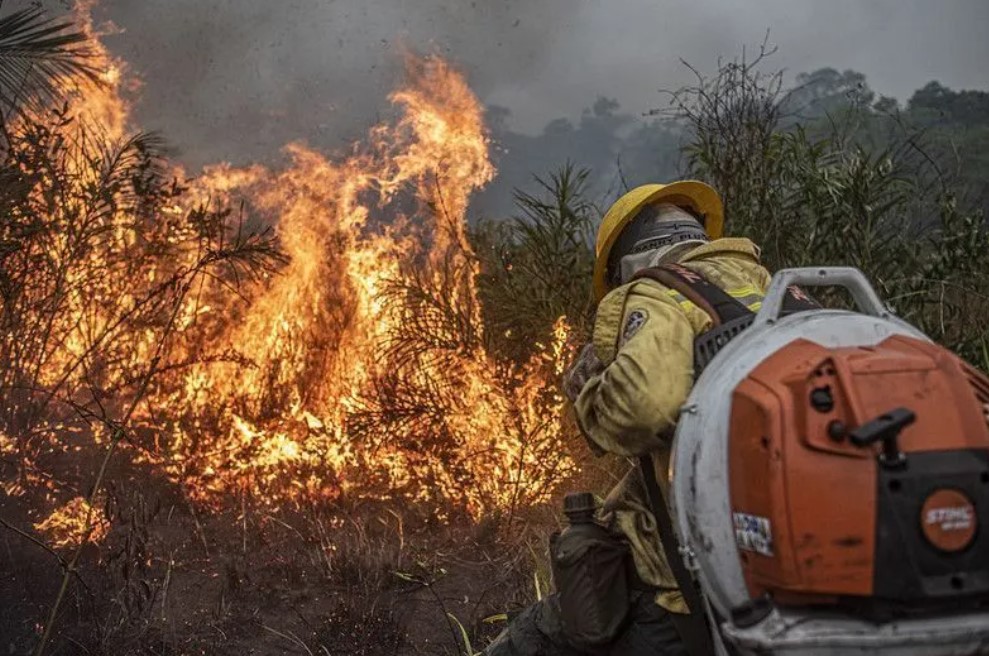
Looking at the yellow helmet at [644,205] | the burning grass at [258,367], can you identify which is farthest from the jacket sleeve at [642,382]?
the burning grass at [258,367]

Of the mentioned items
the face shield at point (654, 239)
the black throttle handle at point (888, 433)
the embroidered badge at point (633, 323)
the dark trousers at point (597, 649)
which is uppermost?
the face shield at point (654, 239)

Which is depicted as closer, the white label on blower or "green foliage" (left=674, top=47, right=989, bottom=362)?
the white label on blower

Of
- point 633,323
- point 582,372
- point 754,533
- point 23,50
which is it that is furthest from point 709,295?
point 23,50

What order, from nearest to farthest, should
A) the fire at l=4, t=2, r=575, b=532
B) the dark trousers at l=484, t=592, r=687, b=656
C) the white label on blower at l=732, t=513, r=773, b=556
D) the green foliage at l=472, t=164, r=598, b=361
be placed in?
1. the white label on blower at l=732, t=513, r=773, b=556
2. the dark trousers at l=484, t=592, r=687, b=656
3. the green foliage at l=472, t=164, r=598, b=361
4. the fire at l=4, t=2, r=575, b=532

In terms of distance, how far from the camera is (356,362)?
777 cm

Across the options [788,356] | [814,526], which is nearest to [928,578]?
[814,526]

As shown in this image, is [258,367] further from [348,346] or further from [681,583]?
[681,583]

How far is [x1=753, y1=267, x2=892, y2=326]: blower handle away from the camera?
194cm

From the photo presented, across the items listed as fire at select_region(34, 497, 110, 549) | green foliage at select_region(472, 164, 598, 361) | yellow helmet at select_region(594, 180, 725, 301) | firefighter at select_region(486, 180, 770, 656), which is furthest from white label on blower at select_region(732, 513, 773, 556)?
fire at select_region(34, 497, 110, 549)

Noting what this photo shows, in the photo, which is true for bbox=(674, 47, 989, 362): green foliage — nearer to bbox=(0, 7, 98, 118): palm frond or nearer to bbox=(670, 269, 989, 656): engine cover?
bbox=(670, 269, 989, 656): engine cover

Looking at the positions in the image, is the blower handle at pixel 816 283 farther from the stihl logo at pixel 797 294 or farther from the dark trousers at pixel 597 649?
the dark trousers at pixel 597 649

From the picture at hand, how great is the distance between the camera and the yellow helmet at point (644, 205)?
2717 millimetres

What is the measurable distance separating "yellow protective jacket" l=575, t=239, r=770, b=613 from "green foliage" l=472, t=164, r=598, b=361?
3.79 m

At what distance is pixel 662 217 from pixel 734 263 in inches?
16.3
